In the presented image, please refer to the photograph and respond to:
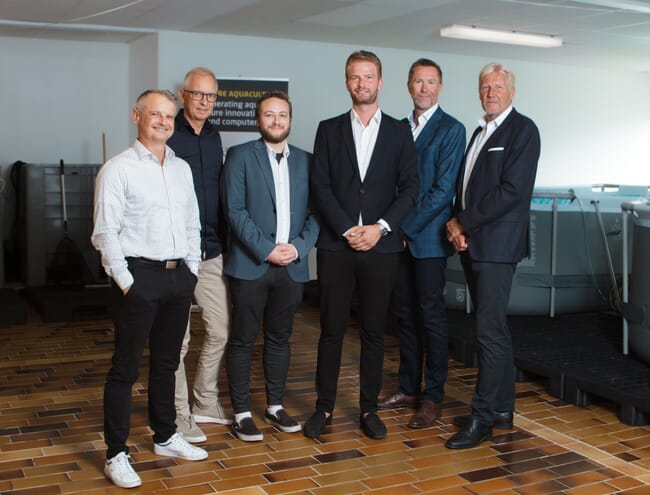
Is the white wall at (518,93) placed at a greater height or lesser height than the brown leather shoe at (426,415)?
greater

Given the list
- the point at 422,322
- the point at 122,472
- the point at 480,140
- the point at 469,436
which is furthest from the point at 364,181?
the point at 122,472

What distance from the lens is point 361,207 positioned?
382 centimetres

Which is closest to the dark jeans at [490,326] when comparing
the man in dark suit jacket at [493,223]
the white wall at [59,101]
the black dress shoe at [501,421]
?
the man in dark suit jacket at [493,223]

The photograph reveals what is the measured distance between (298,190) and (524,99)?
266 inches

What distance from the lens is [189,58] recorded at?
7820 mm

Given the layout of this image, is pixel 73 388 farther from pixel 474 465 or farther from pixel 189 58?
pixel 189 58

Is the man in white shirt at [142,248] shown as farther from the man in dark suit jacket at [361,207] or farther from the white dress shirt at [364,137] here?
the white dress shirt at [364,137]

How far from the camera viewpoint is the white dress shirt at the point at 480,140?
389cm

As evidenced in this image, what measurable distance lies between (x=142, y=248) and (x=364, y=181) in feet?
3.63

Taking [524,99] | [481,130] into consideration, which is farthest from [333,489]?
[524,99]

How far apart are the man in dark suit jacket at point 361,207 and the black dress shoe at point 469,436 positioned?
0.34 meters

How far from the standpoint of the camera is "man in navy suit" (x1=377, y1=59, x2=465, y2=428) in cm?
409

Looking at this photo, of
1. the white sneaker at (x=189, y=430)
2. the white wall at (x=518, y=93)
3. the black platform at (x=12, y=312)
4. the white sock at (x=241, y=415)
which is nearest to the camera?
the white sneaker at (x=189, y=430)

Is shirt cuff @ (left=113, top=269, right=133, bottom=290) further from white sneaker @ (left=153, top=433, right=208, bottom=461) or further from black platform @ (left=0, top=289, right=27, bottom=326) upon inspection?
black platform @ (left=0, top=289, right=27, bottom=326)
